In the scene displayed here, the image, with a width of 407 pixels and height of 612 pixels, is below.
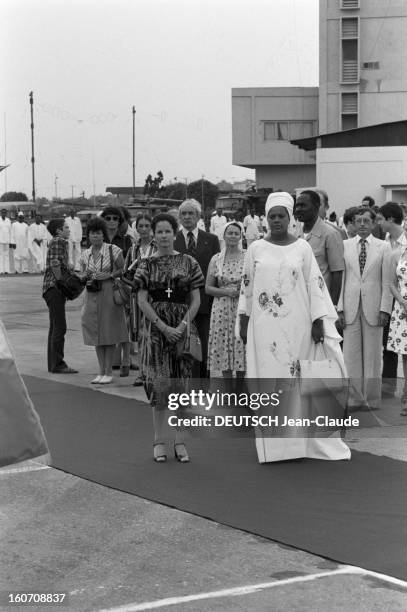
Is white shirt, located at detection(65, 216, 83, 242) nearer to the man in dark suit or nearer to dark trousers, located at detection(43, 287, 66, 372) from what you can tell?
dark trousers, located at detection(43, 287, 66, 372)

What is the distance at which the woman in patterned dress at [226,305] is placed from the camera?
32.9ft

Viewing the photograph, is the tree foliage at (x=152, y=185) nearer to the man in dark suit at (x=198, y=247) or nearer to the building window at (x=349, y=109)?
the building window at (x=349, y=109)

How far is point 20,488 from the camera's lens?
23.4 feet

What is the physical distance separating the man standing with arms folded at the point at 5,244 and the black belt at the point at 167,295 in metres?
24.7

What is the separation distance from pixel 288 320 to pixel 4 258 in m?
25.9

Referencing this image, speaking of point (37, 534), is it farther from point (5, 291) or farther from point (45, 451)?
point (5, 291)

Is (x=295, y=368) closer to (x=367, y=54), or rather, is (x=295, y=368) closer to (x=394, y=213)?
(x=394, y=213)

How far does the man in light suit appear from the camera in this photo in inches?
383

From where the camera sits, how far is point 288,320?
308 inches

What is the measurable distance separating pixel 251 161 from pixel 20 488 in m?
71.2

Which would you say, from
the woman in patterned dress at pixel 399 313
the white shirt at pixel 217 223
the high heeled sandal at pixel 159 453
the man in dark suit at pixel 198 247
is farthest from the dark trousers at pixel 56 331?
the white shirt at pixel 217 223

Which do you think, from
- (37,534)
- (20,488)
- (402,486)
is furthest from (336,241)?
(37,534)

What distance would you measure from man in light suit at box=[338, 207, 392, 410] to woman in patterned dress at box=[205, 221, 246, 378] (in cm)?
94

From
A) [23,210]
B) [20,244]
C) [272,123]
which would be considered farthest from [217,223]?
[272,123]
